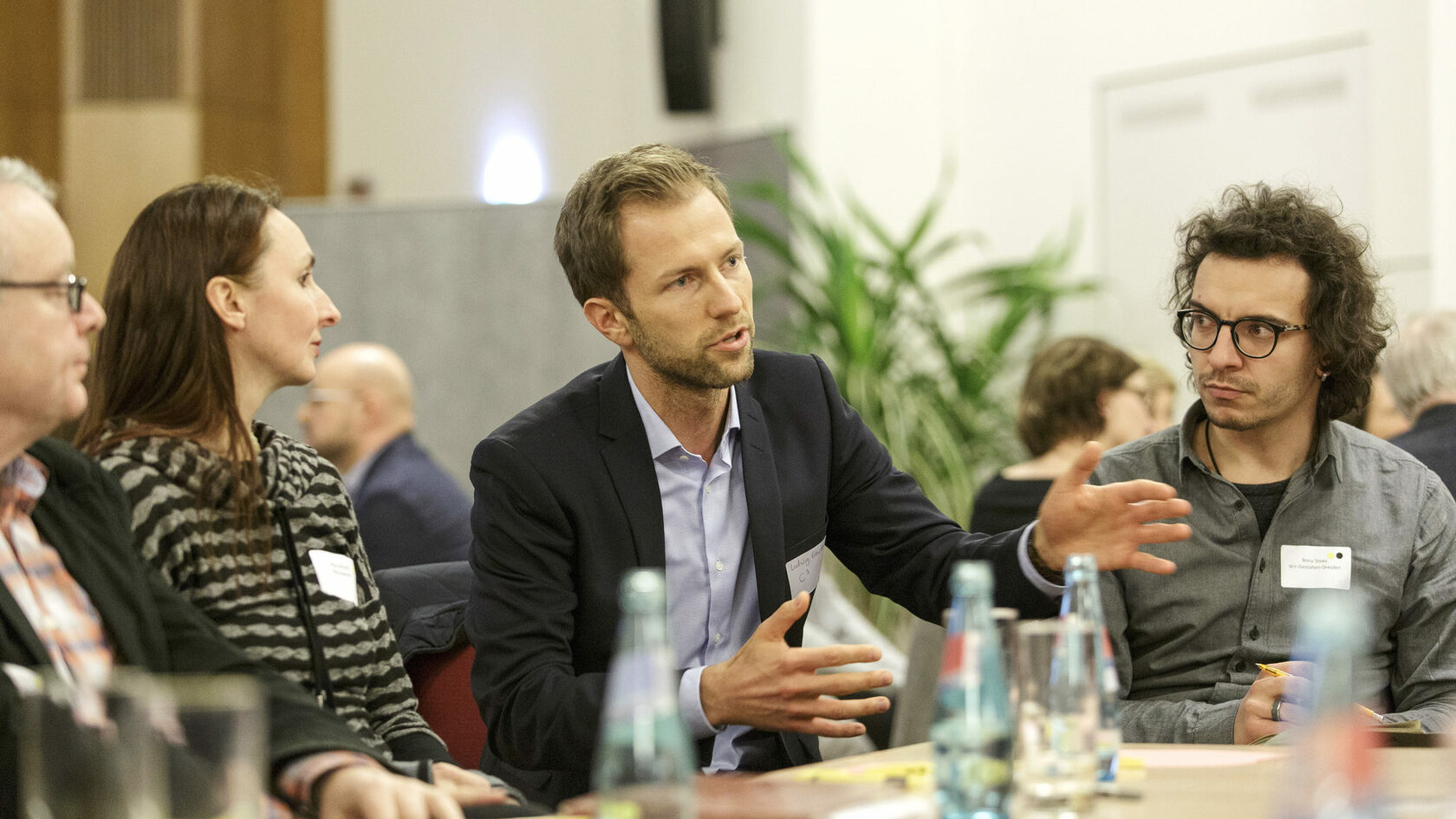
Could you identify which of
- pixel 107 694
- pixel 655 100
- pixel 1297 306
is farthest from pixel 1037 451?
pixel 655 100

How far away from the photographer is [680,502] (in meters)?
2.08

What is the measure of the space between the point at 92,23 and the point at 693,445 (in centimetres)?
665

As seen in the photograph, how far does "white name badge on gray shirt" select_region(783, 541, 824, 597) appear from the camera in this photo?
2.11 metres

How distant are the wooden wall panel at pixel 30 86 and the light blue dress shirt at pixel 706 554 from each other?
6547mm

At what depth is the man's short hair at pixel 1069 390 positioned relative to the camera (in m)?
3.75

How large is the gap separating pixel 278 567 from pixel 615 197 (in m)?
0.71

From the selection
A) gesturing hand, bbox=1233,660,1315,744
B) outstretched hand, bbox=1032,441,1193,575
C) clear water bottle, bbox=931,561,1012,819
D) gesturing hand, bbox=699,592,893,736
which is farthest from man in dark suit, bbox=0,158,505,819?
gesturing hand, bbox=1233,660,1315,744

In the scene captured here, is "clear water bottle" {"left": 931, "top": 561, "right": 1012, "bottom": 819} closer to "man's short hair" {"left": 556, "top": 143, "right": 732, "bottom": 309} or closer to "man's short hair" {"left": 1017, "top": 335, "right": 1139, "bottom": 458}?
"man's short hair" {"left": 556, "top": 143, "right": 732, "bottom": 309}

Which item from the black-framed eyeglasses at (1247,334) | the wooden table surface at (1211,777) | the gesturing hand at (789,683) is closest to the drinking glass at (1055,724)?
the wooden table surface at (1211,777)

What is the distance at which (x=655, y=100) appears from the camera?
24.7 ft

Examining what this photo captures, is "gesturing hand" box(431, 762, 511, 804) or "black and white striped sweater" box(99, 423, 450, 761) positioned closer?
"gesturing hand" box(431, 762, 511, 804)

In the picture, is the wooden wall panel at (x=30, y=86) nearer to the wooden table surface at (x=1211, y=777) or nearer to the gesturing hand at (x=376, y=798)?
the gesturing hand at (x=376, y=798)

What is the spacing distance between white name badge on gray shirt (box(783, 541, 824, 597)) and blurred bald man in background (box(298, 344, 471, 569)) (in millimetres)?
1282

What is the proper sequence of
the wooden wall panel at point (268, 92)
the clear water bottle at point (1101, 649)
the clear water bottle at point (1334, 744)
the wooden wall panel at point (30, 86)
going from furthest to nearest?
the wooden wall panel at point (268, 92)
the wooden wall panel at point (30, 86)
the clear water bottle at point (1101, 649)
the clear water bottle at point (1334, 744)
